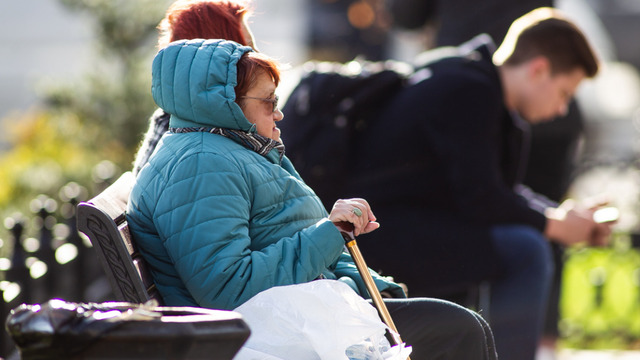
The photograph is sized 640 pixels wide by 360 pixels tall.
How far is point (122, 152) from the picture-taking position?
28.2 ft

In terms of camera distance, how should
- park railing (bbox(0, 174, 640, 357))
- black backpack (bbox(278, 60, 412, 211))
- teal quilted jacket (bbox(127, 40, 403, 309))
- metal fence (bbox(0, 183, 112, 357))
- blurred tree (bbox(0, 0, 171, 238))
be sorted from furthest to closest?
blurred tree (bbox(0, 0, 171, 238)), park railing (bbox(0, 174, 640, 357)), metal fence (bbox(0, 183, 112, 357)), black backpack (bbox(278, 60, 412, 211)), teal quilted jacket (bbox(127, 40, 403, 309))

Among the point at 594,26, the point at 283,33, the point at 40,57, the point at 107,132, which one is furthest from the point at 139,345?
the point at 40,57

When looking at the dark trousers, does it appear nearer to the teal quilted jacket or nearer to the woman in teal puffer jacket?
the woman in teal puffer jacket

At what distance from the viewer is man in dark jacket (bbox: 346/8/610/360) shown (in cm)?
377

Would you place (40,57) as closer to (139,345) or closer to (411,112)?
(411,112)

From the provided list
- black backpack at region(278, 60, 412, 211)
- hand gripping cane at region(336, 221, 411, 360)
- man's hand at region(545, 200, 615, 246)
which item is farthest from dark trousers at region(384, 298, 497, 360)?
man's hand at region(545, 200, 615, 246)

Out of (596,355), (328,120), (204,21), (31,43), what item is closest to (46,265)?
(328,120)

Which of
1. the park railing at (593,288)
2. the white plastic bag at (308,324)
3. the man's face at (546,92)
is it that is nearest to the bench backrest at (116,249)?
the white plastic bag at (308,324)

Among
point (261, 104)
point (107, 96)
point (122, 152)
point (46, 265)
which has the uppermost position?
point (261, 104)

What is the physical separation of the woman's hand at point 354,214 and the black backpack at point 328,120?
1217 millimetres

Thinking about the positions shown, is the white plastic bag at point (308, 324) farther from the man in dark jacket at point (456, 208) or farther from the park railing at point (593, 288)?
the park railing at point (593, 288)

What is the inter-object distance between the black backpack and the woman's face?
1125 millimetres

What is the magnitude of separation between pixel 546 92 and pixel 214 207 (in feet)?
7.86

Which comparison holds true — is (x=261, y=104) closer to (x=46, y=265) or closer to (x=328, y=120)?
(x=328, y=120)
